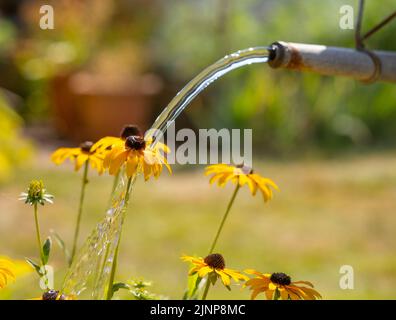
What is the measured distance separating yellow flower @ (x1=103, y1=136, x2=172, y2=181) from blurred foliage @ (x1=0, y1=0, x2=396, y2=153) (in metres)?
5.19

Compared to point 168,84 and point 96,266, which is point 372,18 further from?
point 96,266

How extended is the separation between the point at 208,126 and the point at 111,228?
5.56 m

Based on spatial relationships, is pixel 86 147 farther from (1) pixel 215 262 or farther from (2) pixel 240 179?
(1) pixel 215 262

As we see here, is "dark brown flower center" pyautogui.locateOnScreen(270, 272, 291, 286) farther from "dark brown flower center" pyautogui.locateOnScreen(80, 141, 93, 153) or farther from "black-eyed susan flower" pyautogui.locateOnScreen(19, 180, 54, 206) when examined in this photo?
"dark brown flower center" pyautogui.locateOnScreen(80, 141, 93, 153)

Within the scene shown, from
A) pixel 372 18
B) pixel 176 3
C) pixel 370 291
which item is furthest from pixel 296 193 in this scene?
pixel 176 3

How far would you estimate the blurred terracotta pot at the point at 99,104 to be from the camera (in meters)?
7.47

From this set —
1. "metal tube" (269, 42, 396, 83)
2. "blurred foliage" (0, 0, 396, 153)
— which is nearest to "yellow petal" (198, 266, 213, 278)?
→ "metal tube" (269, 42, 396, 83)

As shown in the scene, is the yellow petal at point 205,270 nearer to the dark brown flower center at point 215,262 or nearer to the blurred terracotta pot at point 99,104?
the dark brown flower center at point 215,262

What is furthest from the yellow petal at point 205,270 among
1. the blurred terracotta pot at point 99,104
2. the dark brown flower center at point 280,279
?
the blurred terracotta pot at point 99,104

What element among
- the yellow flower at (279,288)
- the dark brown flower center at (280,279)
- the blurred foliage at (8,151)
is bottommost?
the yellow flower at (279,288)

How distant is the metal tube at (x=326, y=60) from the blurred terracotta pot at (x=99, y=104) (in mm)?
5756

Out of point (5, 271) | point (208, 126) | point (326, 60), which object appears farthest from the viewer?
point (208, 126)

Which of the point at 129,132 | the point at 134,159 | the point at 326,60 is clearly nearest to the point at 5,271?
the point at 134,159

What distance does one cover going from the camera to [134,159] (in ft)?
4.90
